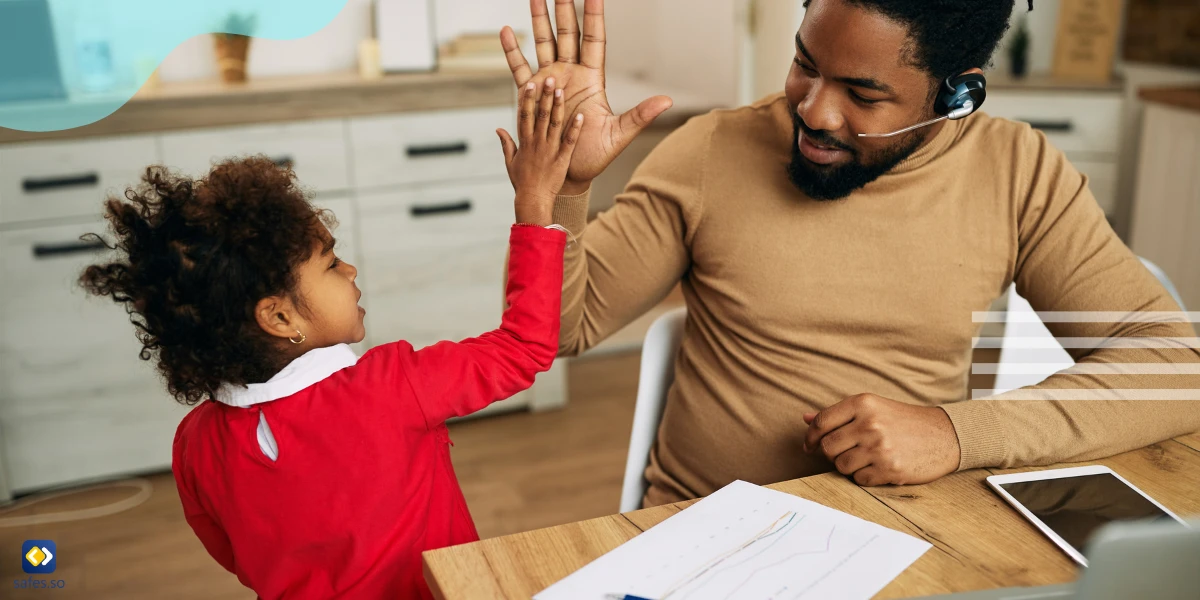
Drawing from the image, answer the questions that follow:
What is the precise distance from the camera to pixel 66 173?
2094 mm

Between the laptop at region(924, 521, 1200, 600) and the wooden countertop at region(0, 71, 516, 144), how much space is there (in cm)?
198

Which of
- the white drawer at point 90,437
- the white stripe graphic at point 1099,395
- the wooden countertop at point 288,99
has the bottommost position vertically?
the white drawer at point 90,437

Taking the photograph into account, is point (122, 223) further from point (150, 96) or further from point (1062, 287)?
point (150, 96)

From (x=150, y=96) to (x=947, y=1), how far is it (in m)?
1.71

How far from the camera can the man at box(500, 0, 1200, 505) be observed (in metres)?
1.05

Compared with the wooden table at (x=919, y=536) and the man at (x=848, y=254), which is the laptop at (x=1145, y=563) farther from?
the man at (x=848, y=254)

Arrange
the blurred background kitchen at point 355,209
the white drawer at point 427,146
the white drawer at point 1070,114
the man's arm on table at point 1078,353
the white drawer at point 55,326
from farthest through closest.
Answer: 1. the white drawer at point 1070,114
2. the white drawer at point 427,146
3. the white drawer at point 55,326
4. the blurred background kitchen at point 355,209
5. the man's arm on table at point 1078,353

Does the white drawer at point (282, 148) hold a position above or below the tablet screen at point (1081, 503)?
above

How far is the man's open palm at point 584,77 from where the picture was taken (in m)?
0.96

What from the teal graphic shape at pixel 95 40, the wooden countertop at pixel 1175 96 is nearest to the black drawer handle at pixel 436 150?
the teal graphic shape at pixel 95 40

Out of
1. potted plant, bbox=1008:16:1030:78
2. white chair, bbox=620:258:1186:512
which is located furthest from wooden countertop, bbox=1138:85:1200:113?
white chair, bbox=620:258:1186:512

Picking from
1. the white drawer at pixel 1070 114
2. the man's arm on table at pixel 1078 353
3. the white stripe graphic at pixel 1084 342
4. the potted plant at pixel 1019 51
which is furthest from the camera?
the potted plant at pixel 1019 51

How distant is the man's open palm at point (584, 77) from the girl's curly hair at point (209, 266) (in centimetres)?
26

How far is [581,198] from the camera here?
98 cm
